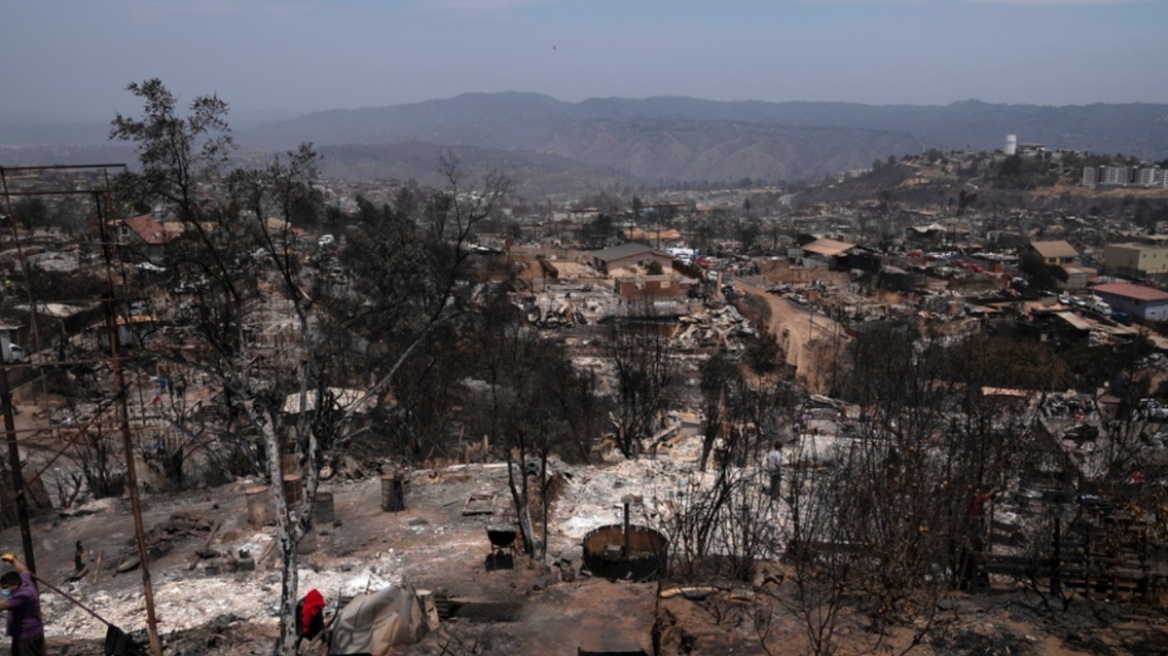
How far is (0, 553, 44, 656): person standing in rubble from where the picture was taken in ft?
19.5

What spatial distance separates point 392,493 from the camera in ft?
33.9

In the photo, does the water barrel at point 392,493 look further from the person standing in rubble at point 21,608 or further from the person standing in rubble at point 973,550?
the person standing in rubble at point 973,550

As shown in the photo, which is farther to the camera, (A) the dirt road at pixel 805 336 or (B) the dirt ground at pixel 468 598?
(A) the dirt road at pixel 805 336

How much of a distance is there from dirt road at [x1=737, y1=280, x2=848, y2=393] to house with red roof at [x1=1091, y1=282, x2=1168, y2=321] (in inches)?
438

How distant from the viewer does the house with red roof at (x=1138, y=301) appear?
30531mm

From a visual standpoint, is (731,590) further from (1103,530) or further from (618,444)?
(618,444)

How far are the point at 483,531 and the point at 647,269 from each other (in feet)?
96.5

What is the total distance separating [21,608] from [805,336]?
2521 cm

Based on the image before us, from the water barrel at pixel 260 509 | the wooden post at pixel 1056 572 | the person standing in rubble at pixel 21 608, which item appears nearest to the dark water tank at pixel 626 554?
the wooden post at pixel 1056 572

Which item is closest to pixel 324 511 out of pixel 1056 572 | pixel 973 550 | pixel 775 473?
pixel 775 473

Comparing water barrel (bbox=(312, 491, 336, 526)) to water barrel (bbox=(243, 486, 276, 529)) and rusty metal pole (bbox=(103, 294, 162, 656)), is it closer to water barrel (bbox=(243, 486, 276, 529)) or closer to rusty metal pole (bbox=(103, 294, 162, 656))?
water barrel (bbox=(243, 486, 276, 529))

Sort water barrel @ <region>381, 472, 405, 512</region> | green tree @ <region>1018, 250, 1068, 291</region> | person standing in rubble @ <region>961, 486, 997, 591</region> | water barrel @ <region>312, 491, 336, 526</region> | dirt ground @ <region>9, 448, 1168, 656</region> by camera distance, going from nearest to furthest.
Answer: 1. dirt ground @ <region>9, 448, 1168, 656</region>
2. person standing in rubble @ <region>961, 486, 997, 591</region>
3. water barrel @ <region>312, 491, 336, 526</region>
4. water barrel @ <region>381, 472, 405, 512</region>
5. green tree @ <region>1018, 250, 1068, 291</region>

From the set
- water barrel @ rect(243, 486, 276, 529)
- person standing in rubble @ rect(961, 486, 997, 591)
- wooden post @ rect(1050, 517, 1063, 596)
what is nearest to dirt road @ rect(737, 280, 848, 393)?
person standing in rubble @ rect(961, 486, 997, 591)

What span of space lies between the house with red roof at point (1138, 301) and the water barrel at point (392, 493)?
30.3m
